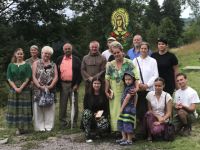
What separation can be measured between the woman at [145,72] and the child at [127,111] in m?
0.33

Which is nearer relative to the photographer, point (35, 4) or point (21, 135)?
point (21, 135)

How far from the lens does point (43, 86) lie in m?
9.00

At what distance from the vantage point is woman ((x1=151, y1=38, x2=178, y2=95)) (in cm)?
837

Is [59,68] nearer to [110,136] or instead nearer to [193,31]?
[110,136]

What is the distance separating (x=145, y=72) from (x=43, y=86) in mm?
2152

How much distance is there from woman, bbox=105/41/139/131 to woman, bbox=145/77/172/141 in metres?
0.43

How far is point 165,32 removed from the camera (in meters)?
56.1

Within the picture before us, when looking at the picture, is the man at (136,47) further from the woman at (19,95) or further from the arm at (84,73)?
the woman at (19,95)

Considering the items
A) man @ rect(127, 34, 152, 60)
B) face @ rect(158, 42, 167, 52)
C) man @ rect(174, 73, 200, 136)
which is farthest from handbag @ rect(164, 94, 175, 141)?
man @ rect(127, 34, 152, 60)

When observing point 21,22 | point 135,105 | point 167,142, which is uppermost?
point 21,22

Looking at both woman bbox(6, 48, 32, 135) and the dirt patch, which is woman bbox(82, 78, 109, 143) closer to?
the dirt patch

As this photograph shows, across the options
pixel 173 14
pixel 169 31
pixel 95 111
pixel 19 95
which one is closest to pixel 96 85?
pixel 95 111

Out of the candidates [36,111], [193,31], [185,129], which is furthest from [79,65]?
[193,31]

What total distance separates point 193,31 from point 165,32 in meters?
8.59
